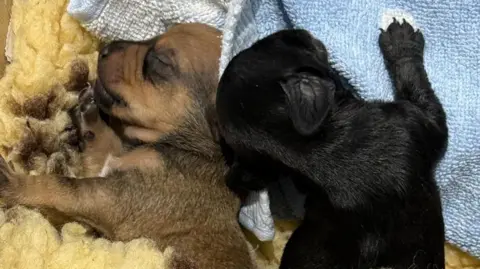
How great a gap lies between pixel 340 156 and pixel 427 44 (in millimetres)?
785

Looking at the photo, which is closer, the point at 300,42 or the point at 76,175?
the point at 300,42

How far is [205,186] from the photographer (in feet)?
11.3

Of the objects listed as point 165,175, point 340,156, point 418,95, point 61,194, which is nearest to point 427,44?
point 418,95

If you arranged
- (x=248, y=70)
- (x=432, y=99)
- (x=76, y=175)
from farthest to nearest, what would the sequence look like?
(x=76, y=175) < (x=432, y=99) < (x=248, y=70)

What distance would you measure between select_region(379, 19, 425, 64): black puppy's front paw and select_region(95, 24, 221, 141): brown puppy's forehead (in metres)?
0.70

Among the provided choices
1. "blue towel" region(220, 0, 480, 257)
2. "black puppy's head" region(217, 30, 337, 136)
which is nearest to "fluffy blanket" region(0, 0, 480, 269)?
"blue towel" region(220, 0, 480, 257)

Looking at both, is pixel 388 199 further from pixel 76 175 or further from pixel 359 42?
pixel 76 175

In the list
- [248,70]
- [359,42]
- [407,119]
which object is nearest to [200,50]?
[248,70]

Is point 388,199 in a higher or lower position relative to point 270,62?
lower

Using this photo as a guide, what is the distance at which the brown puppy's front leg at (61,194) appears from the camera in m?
3.33

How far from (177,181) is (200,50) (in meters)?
0.55

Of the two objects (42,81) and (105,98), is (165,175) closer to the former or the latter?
(105,98)

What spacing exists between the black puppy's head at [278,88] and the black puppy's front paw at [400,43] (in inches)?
15.5

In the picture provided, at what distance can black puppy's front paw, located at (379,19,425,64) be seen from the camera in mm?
3414
